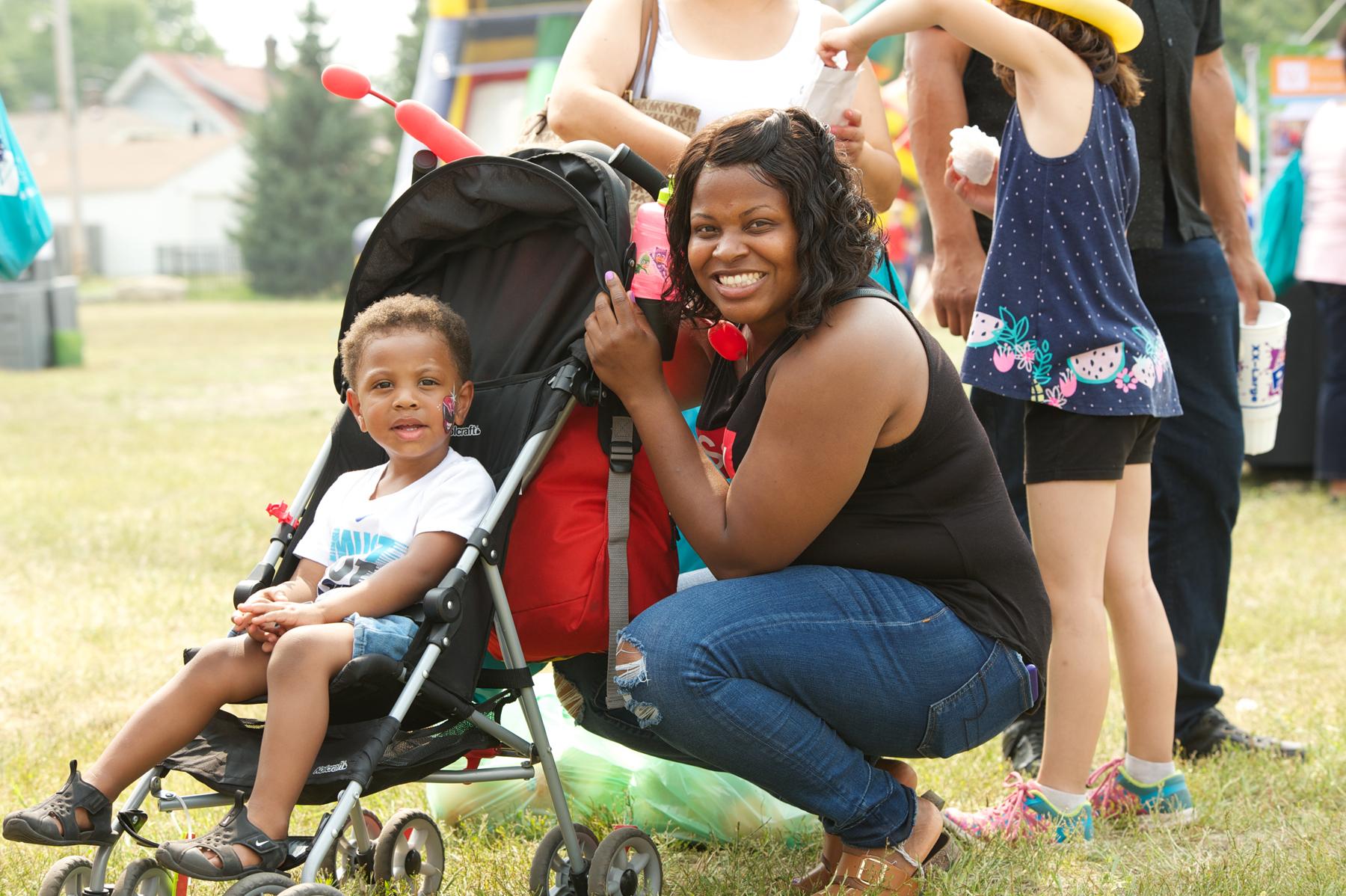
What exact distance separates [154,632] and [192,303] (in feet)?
107

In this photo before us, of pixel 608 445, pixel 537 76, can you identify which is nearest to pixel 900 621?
pixel 608 445

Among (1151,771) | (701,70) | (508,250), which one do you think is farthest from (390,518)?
(1151,771)

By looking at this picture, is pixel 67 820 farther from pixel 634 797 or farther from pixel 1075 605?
pixel 1075 605

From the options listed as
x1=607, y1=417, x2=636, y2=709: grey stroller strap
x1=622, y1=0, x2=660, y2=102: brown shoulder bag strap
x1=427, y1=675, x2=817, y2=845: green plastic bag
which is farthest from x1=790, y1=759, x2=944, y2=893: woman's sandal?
x1=622, y1=0, x2=660, y2=102: brown shoulder bag strap

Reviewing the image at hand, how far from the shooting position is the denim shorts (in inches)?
90.6

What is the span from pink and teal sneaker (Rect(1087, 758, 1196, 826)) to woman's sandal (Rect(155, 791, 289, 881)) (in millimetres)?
1743

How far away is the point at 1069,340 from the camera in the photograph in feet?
9.00

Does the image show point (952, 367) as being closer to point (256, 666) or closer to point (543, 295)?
point (543, 295)

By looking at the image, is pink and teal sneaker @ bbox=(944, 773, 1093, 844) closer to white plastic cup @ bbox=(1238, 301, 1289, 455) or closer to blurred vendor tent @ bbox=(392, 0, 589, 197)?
white plastic cup @ bbox=(1238, 301, 1289, 455)

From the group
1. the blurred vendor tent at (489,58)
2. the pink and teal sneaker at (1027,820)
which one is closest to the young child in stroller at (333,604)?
the pink and teal sneaker at (1027,820)

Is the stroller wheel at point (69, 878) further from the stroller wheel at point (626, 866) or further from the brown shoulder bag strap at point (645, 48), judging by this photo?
the brown shoulder bag strap at point (645, 48)

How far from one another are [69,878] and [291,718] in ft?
1.71

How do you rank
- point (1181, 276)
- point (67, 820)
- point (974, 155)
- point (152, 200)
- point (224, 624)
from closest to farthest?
point (67, 820) < point (974, 155) < point (1181, 276) < point (224, 624) < point (152, 200)

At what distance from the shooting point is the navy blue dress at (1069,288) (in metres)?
2.72
